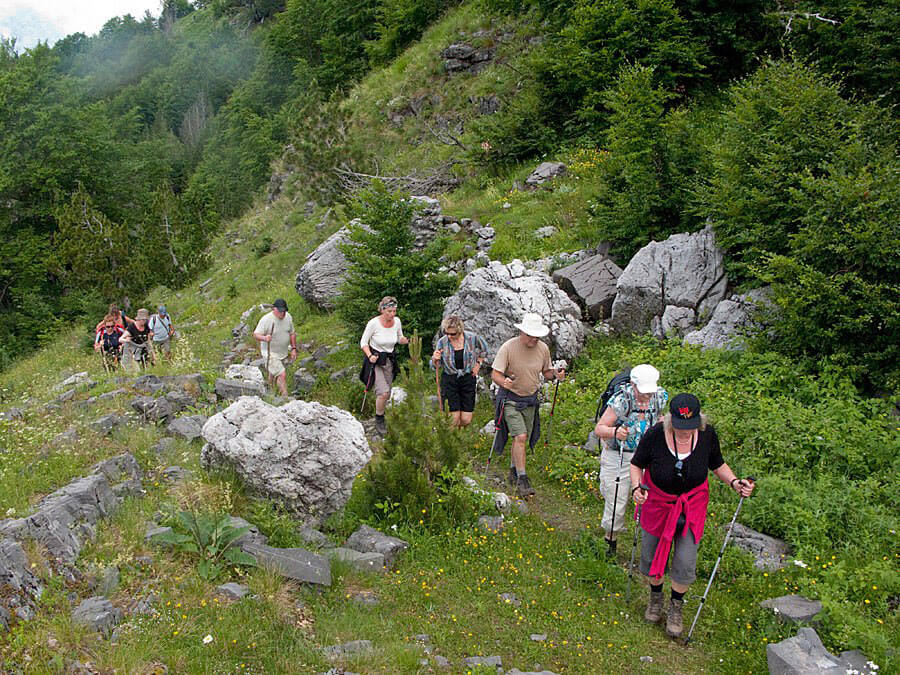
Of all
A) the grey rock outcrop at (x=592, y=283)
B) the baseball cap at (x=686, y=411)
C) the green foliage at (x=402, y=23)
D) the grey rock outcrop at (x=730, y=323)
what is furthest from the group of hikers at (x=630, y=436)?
the green foliage at (x=402, y=23)

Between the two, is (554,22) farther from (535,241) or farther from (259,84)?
(259,84)

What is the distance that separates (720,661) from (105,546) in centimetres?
516

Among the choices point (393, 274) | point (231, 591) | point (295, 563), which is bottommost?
point (295, 563)

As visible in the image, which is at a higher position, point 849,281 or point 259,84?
point 259,84

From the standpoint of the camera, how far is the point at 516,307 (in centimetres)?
1118

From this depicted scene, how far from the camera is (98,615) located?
4383mm

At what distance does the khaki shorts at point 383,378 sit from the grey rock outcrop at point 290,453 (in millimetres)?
2821

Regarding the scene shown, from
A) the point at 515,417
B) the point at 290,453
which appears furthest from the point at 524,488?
the point at 290,453

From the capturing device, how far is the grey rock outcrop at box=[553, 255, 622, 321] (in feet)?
39.3

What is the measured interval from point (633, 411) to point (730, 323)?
503 cm

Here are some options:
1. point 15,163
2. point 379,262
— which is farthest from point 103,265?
point 15,163

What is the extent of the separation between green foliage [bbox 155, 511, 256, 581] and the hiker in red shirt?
342cm

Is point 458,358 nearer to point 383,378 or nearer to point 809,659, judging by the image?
point 383,378

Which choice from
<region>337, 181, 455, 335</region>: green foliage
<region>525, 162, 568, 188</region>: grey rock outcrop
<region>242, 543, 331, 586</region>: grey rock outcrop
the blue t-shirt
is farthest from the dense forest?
<region>242, 543, 331, 586</region>: grey rock outcrop
